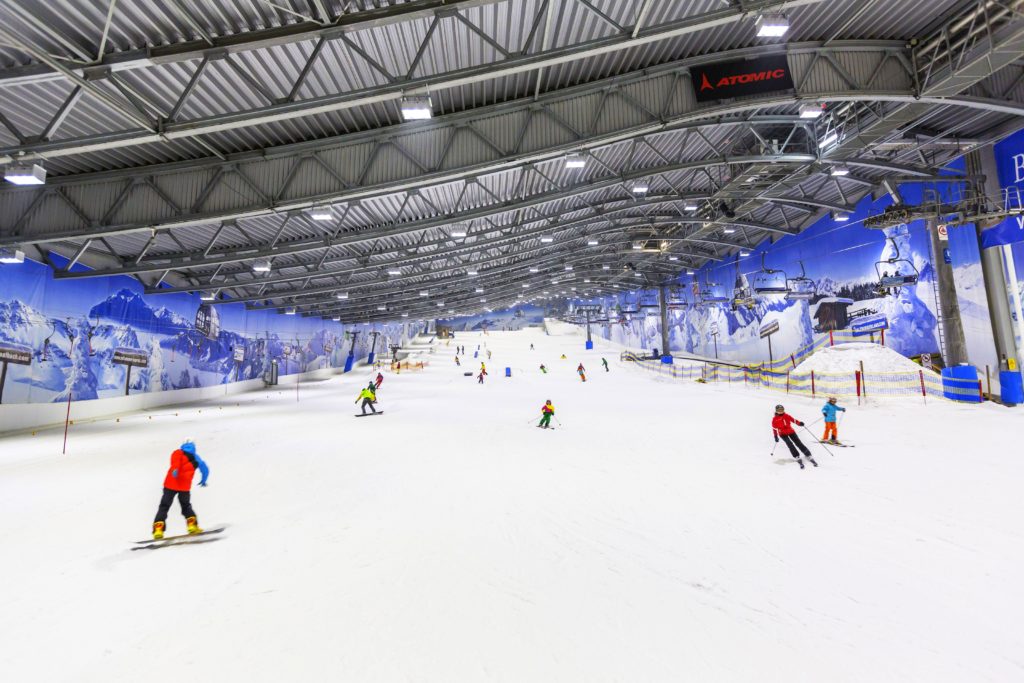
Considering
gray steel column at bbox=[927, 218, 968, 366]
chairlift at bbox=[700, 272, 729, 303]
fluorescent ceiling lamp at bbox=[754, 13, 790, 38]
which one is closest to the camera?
fluorescent ceiling lamp at bbox=[754, 13, 790, 38]

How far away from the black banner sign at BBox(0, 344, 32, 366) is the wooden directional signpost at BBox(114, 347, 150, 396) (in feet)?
14.6

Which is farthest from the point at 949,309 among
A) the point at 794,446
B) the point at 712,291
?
the point at 712,291

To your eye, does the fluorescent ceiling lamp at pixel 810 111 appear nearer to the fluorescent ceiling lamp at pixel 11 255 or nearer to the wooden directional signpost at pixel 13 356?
the fluorescent ceiling lamp at pixel 11 255

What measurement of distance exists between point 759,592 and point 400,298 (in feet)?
134

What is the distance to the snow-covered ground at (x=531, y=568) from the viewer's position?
3.33 m

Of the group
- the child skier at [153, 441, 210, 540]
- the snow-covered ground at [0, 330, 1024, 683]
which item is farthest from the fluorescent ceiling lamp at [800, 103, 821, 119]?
the child skier at [153, 441, 210, 540]

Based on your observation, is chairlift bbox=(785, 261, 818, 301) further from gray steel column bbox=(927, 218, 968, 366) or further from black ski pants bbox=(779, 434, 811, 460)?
black ski pants bbox=(779, 434, 811, 460)

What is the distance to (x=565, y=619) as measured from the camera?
3.82 metres

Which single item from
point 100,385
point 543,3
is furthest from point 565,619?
point 100,385

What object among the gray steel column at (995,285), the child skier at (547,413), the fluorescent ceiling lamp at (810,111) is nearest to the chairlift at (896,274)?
the gray steel column at (995,285)

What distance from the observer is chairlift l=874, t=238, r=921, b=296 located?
61.1ft

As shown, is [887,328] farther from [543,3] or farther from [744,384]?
[543,3]

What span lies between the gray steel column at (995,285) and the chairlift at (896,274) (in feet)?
7.60

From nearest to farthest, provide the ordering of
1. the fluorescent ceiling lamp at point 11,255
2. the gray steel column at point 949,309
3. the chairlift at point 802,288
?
the fluorescent ceiling lamp at point 11,255
the gray steel column at point 949,309
the chairlift at point 802,288
